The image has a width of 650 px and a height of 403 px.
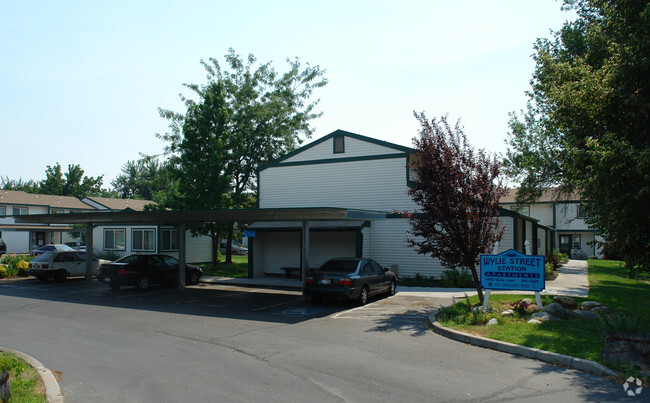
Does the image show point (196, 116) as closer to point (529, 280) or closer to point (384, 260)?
point (384, 260)

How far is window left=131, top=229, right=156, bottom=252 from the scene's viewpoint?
32.9 meters

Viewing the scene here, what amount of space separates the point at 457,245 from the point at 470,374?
6009 mm

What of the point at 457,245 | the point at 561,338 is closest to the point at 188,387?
the point at 561,338

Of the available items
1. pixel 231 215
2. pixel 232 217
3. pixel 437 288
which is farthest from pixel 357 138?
pixel 437 288

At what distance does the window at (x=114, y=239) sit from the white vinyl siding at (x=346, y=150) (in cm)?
1691

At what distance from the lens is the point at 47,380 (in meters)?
6.59

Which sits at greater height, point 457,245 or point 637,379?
point 457,245

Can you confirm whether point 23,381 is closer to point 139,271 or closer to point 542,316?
point 542,316

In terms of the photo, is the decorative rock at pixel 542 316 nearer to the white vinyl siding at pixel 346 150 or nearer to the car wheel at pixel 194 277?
the white vinyl siding at pixel 346 150

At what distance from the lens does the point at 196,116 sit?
27109mm

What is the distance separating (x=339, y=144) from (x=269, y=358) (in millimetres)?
16503

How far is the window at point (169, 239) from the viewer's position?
32781 millimetres

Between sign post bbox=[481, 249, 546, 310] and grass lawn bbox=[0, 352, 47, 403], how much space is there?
956cm

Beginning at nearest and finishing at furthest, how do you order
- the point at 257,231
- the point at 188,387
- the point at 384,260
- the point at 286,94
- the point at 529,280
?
the point at 188,387, the point at 529,280, the point at 384,260, the point at 257,231, the point at 286,94
